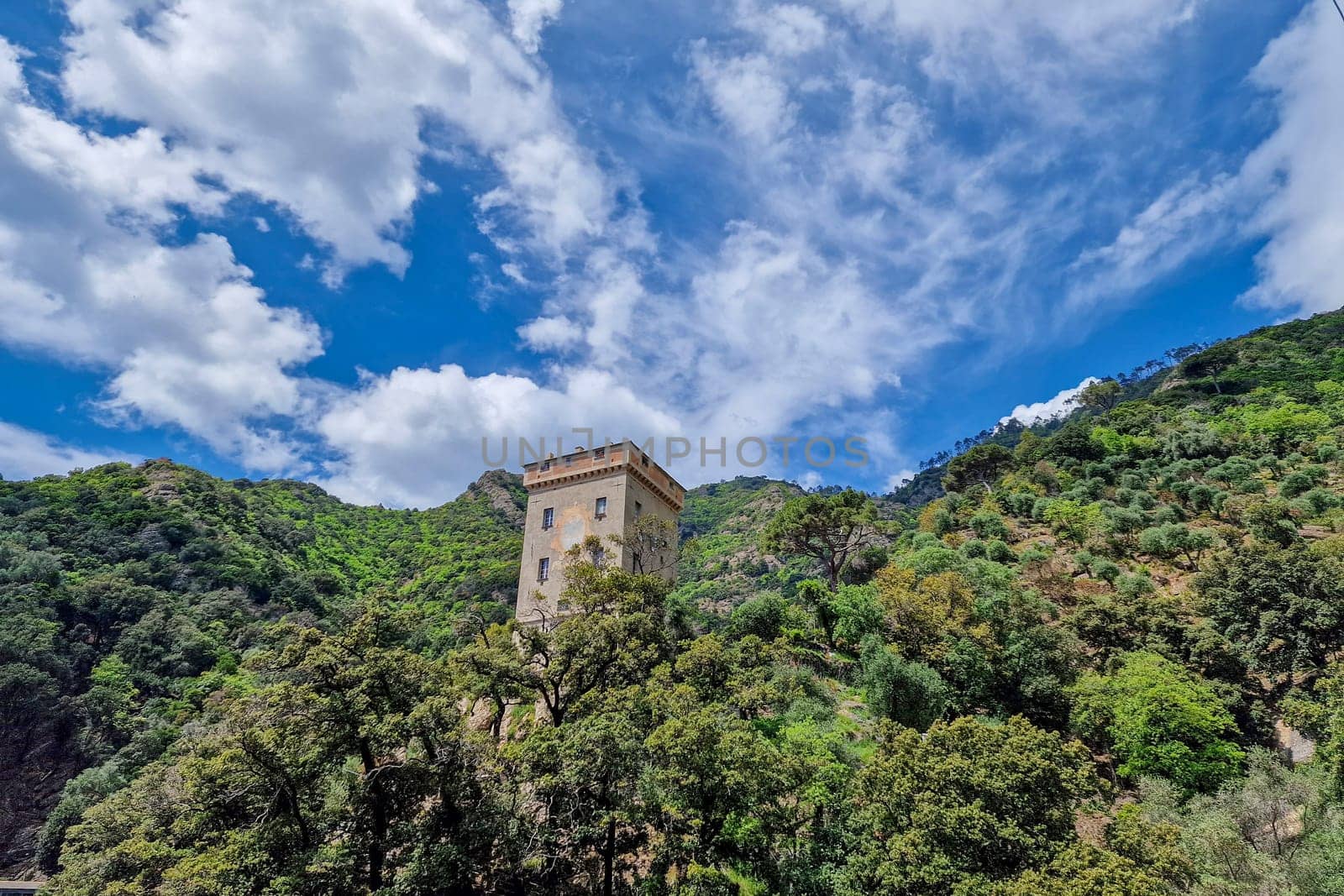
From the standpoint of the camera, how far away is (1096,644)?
2745 cm

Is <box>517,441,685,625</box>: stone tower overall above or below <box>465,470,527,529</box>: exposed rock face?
below

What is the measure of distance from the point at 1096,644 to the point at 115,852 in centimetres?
3439

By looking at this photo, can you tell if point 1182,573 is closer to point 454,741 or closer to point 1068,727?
point 1068,727

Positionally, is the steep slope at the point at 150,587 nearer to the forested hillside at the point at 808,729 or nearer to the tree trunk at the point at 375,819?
the forested hillside at the point at 808,729

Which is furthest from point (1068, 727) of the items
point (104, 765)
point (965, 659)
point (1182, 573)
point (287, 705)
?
point (104, 765)

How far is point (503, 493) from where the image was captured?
294 ft

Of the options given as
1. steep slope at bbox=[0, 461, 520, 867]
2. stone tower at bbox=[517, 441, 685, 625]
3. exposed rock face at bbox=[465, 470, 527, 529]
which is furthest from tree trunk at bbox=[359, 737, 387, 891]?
exposed rock face at bbox=[465, 470, 527, 529]

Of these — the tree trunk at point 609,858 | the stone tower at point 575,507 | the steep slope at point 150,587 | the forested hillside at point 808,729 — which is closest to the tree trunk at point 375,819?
the forested hillside at point 808,729

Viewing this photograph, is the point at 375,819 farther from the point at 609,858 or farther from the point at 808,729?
the point at 808,729

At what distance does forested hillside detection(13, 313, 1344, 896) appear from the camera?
15039mm

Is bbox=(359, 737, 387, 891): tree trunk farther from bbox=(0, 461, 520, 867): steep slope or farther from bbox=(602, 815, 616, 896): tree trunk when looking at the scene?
bbox=(0, 461, 520, 867): steep slope

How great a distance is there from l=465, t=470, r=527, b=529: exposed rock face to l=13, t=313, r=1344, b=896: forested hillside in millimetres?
40775

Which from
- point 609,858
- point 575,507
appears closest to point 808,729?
point 609,858

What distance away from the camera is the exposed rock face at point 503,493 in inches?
3344
